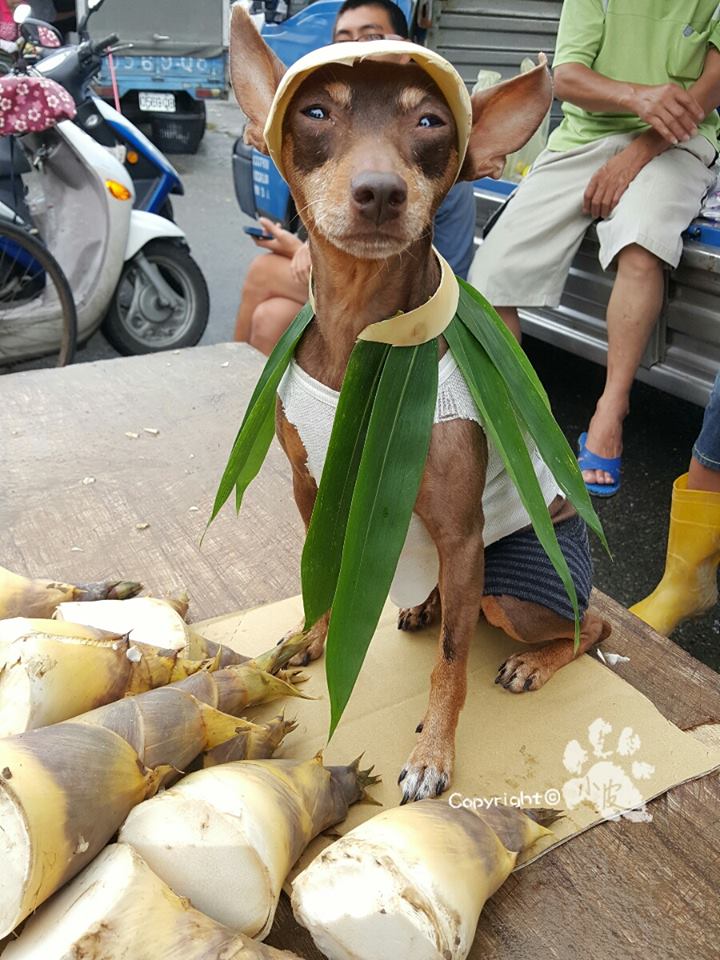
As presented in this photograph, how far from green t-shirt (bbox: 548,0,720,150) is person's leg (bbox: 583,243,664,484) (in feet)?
1.94

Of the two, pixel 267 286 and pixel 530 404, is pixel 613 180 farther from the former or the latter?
pixel 530 404

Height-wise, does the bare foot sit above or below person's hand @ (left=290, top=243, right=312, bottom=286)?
below

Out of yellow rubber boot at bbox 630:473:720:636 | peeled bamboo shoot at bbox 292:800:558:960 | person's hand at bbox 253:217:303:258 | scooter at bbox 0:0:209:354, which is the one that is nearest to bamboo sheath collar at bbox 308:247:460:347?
peeled bamboo shoot at bbox 292:800:558:960

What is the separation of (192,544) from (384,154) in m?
1.07

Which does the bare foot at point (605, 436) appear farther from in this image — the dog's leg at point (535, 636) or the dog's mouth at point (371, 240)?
the dog's mouth at point (371, 240)

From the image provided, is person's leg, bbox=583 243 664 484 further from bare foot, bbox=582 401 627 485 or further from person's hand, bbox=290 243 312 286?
person's hand, bbox=290 243 312 286

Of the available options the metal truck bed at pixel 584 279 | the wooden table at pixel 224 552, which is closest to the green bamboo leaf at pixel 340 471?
the wooden table at pixel 224 552

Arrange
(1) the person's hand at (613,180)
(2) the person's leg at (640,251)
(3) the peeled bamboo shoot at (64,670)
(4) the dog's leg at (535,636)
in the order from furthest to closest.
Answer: (1) the person's hand at (613,180)
(2) the person's leg at (640,251)
(4) the dog's leg at (535,636)
(3) the peeled bamboo shoot at (64,670)

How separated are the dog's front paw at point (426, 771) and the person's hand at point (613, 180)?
2271 mm

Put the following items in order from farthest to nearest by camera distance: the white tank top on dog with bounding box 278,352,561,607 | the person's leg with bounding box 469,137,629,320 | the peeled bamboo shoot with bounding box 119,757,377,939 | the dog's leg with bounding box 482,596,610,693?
the person's leg with bounding box 469,137,629,320 < the dog's leg with bounding box 482,596,610,693 < the white tank top on dog with bounding box 278,352,561,607 < the peeled bamboo shoot with bounding box 119,757,377,939

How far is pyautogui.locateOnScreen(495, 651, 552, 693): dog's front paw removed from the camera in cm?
152

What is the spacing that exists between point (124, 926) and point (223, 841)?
13 cm

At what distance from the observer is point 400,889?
0.88 meters

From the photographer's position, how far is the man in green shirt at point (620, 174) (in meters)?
2.79
